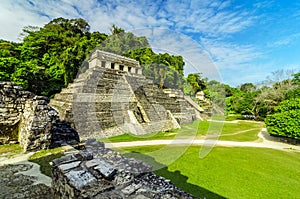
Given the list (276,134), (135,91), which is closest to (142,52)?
(135,91)

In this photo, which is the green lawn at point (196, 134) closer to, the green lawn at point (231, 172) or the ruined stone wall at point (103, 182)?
the green lawn at point (231, 172)

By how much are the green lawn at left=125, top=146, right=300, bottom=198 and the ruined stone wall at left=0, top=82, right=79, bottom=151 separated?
3895 millimetres

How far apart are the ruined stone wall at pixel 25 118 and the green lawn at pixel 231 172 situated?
3.90m

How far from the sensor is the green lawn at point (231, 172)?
493cm

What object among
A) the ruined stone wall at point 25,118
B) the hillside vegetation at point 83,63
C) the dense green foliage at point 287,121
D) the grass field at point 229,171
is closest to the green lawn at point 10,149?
the ruined stone wall at point 25,118

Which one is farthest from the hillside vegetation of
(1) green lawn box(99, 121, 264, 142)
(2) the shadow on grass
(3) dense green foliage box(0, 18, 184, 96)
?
(2) the shadow on grass

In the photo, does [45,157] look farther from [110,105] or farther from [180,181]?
[110,105]

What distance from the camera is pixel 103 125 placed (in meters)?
12.8

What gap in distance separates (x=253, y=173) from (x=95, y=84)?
1227 cm

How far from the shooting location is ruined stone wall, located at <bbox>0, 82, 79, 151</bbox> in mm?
6570

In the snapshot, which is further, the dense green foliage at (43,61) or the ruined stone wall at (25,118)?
the dense green foliage at (43,61)

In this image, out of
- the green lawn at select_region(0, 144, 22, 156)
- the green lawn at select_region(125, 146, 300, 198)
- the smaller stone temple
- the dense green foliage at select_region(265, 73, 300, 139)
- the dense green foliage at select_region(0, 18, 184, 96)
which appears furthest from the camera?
the smaller stone temple

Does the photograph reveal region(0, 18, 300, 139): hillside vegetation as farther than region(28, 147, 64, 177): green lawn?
Yes

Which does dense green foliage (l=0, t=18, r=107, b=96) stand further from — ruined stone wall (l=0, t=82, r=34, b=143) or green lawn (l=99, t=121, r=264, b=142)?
green lawn (l=99, t=121, r=264, b=142)
